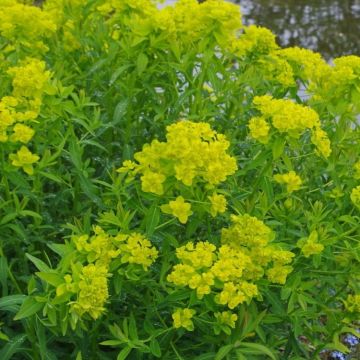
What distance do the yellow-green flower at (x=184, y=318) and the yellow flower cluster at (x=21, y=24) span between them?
127 centimetres

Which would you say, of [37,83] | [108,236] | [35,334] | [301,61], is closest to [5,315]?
[35,334]

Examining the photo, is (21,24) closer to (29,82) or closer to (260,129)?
(29,82)

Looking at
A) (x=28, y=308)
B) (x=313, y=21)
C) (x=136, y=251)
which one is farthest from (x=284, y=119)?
(x=313, y=21)

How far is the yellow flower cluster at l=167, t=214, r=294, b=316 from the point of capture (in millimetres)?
1788

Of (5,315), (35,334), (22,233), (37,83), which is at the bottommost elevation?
(5,315)

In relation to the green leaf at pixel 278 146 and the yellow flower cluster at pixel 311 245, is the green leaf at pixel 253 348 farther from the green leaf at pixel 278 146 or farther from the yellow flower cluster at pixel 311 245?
the green leaf at pixel 278 146

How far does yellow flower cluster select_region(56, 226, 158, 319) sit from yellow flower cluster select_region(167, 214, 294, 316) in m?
0.11

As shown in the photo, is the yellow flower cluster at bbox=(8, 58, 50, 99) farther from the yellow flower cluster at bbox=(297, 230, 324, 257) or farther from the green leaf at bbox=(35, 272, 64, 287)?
the yellow flower cluster at bbox=(297, 230, 324, 257)

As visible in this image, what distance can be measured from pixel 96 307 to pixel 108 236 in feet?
0.94

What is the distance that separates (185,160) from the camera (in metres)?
1.75

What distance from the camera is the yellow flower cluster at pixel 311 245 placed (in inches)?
80.9

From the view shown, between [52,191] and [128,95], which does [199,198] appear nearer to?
[128,95]

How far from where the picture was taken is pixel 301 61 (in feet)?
9.11

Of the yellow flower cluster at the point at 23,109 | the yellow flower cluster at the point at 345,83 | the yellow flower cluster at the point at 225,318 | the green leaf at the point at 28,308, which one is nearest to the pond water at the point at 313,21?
the yellow flower cluster at the point at 345,83
